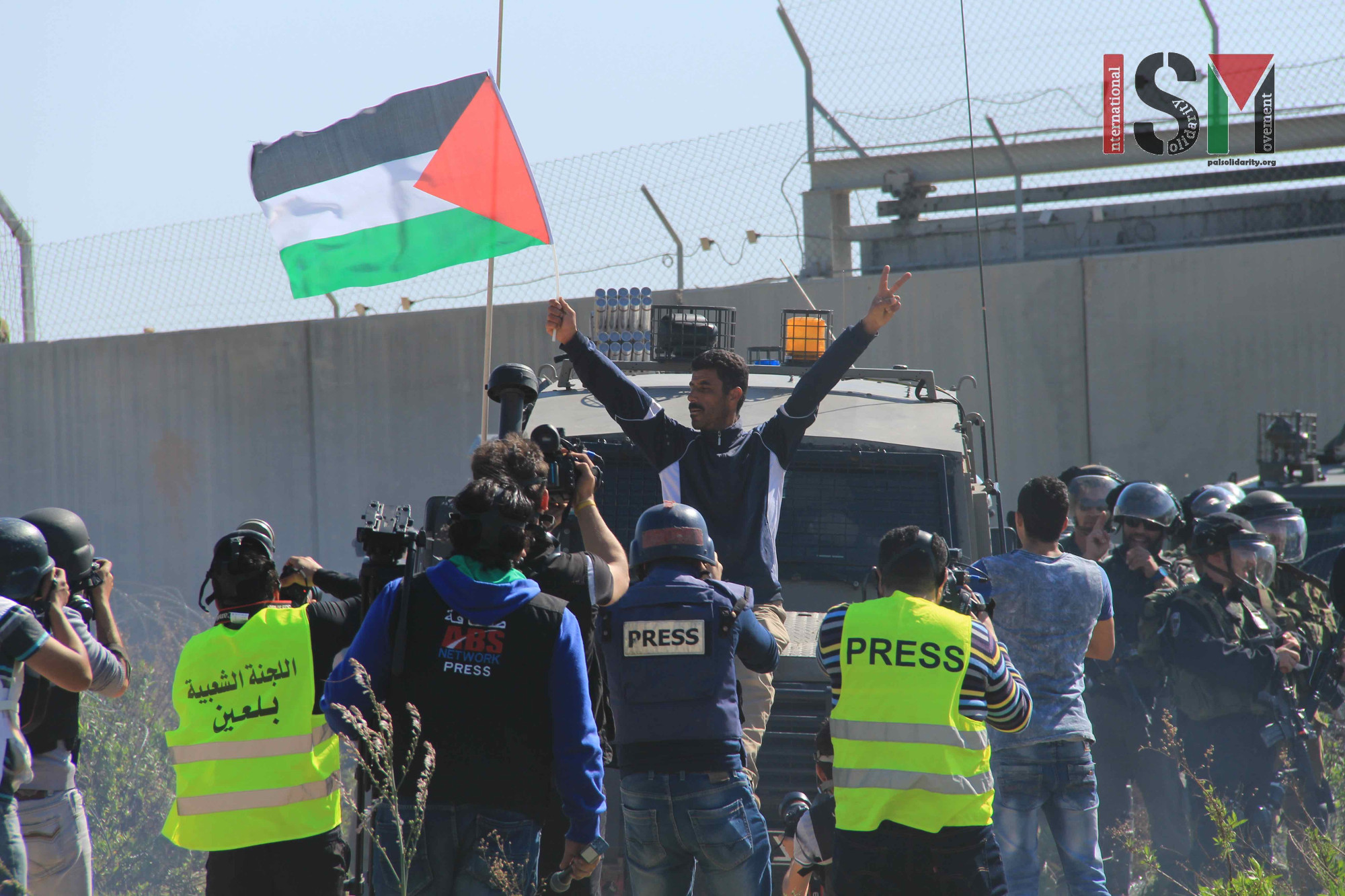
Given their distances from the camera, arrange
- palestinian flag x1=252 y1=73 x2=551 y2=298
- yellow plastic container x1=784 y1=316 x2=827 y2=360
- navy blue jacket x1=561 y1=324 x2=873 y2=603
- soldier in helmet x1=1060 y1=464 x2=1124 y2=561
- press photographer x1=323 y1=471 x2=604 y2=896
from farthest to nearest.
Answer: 1. yellow plastic container x1=784 y1=316 x2=827 y2=360
2. soldier in helmet x1=1060 y1=464 x2=1124 y2=561
3. palestinian flag x1=252 y1=73 x2=551 y2=298
4. navy blue jacket x1=561 y1=324 x2=873 y2=603
5. press photographer x1=323 y1=471 x2=604 y2=896

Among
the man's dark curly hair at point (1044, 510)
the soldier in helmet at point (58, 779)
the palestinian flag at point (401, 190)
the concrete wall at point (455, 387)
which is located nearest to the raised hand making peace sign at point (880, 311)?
the man's dark curly hair at point (1044, 510)

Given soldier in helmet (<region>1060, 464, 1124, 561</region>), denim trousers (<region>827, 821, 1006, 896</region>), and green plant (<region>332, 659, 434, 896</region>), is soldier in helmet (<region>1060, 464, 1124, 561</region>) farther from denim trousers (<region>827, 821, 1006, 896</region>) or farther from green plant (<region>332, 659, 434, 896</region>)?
green plant (<region>332, 659, 434, 896</region>)

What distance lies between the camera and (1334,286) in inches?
412

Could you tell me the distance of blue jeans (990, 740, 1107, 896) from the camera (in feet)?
14.7

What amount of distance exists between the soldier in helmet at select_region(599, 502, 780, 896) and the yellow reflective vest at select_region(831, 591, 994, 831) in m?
0.33

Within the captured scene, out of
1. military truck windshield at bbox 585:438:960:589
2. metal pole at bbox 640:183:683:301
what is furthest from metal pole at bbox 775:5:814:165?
military truck windshield at bbox 585:438:960:589

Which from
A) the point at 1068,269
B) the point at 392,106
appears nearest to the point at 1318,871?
the point at 392,106

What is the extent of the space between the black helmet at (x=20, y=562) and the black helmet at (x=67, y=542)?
21.3 inches

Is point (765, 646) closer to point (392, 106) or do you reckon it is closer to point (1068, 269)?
point (392, 106)

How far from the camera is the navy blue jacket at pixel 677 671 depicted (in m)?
3.68

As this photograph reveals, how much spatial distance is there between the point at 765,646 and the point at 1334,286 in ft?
28.4

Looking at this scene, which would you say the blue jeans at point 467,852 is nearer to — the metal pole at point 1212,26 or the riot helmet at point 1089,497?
the riot helmet at point 1089,497

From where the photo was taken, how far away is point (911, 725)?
354 centimetres

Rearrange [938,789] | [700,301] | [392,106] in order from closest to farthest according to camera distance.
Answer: [938,789] < [392,106] < [700,301]
